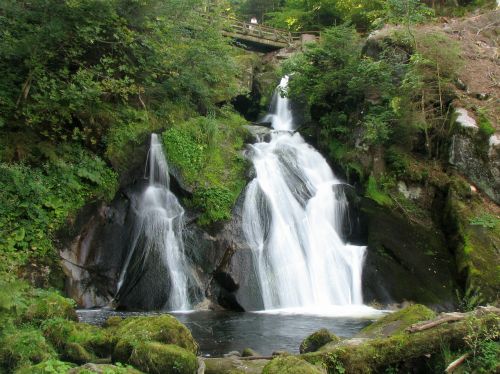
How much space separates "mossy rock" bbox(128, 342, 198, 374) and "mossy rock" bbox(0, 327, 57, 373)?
0.98 meters

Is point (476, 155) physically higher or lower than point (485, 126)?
lower

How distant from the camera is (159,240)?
11.2 m

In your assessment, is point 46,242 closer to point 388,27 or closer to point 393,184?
point 393,184

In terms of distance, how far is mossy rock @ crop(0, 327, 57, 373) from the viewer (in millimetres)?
4477

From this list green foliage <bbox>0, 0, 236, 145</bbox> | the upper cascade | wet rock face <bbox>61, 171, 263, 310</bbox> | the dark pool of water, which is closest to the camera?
the dark pool of water

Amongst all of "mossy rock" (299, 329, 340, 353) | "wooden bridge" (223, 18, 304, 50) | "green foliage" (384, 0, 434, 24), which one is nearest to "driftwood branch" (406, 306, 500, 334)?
"mossy rock" (299, 329, 340, 353)

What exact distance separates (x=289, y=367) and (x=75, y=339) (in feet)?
9.69

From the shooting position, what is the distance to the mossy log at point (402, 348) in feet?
16.6

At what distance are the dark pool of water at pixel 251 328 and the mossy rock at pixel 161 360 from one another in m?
1.86

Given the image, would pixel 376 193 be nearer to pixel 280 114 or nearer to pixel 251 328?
pixel 251 328

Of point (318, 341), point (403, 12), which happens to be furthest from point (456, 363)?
point (403, 12)

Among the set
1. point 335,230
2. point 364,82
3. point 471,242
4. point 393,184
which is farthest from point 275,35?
point 471,242

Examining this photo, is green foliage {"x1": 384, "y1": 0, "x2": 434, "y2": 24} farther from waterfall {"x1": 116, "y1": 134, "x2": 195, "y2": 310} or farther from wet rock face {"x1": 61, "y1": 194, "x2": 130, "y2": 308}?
wet rock face {"x1": 61, "y1": 194, "x2": 130, "y2": 308}

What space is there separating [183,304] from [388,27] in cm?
1359
